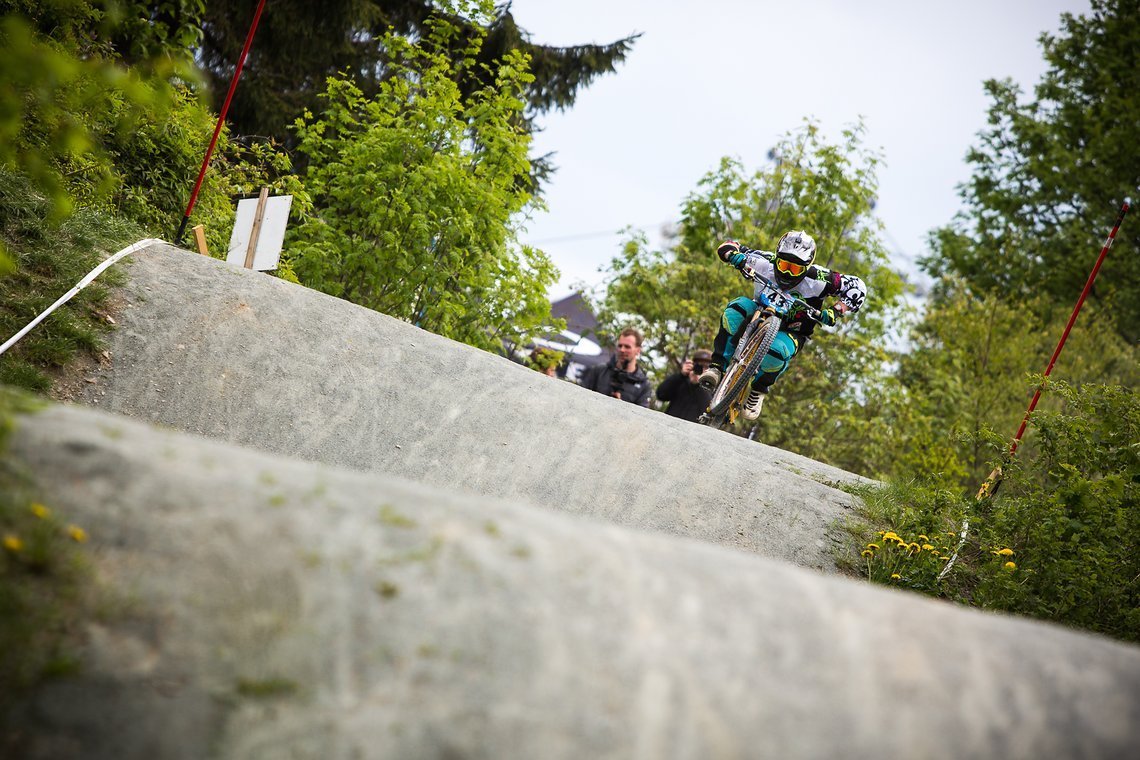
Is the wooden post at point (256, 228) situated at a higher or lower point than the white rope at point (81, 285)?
higher

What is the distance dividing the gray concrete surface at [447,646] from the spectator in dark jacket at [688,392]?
8.06 meters

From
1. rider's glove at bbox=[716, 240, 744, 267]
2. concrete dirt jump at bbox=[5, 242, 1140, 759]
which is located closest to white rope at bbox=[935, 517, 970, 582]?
concrete dirt jump at bbox=[5, 242, 1140, 759]

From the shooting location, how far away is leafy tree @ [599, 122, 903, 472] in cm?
1511

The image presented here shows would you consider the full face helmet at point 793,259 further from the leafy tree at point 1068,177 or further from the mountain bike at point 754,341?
the leafy tree at point 1068,177

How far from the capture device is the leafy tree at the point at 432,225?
35.0 ft

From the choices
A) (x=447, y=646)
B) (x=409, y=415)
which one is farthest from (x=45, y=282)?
(x=447, y=646)

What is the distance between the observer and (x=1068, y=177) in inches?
1206

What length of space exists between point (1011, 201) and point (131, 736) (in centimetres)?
3401

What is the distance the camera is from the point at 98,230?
23.3 feet

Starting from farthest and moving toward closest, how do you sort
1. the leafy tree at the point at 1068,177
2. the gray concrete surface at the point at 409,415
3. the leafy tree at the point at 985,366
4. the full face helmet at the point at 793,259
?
the leafy tree at the point at 1068,177 → the leafy tree at the point at 985,366 → the full face helmet at the point at 793,259 → the gray concrete surface at the point at 409,415

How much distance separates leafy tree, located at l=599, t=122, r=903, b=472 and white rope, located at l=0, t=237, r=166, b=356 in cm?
861

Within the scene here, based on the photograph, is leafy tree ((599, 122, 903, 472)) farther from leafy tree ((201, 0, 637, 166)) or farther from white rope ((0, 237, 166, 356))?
white rope ((0, 237, 166, 356))

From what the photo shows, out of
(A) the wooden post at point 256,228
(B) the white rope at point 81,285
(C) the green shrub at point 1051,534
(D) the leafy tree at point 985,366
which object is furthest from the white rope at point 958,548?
(D) the leafy tree at point 985,366

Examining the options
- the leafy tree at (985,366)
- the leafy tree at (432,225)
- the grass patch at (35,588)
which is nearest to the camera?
the grass patch at (35,588)
